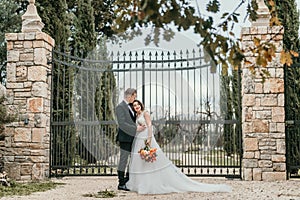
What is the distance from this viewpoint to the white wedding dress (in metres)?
6.31

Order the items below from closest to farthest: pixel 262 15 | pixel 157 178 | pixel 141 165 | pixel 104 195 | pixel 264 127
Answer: pixel 104 195 → pixel 157 178 → pixel 141 165 → pixel 264 127 → pixel 262 15

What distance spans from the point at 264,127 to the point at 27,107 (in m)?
4.31

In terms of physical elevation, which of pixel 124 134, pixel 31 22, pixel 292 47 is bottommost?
pixel 124 134

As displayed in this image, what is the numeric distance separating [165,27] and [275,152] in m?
5.22

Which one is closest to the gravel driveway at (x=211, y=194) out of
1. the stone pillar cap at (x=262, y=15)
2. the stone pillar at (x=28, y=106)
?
the stone pillar at (x=28, y=106)

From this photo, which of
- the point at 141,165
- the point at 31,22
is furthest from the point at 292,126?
the point at 31,22

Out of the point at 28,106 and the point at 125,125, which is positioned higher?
the point at 28,106

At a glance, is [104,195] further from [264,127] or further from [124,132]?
[264,127]

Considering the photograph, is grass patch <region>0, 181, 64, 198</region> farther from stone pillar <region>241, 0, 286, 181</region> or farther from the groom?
stone pillar <region>241, 0, 286, 181</region>

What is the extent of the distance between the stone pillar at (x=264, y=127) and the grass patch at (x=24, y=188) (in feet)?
11.2

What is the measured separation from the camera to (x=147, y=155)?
6434 millimetres

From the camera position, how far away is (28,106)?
302 inches

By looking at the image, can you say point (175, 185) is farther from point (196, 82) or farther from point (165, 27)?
point (165, 27)

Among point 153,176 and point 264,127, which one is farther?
point 264,127
